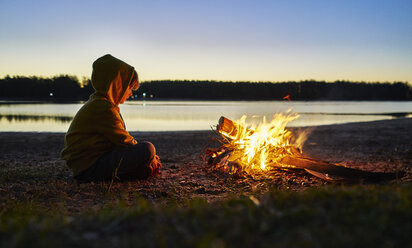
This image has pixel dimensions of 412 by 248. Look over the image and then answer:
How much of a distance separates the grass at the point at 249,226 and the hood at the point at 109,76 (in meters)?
2.91

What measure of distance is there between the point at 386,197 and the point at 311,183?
253cm

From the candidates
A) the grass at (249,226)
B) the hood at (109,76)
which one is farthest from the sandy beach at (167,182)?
the grass at (249,226)

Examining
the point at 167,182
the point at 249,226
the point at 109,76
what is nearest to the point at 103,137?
the point at 109,76

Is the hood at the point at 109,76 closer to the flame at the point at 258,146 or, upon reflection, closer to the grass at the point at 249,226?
the flame at the point at 258,146

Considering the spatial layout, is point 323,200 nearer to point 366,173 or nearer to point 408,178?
point 366,173

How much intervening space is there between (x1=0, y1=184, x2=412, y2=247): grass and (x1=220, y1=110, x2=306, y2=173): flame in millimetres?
3041

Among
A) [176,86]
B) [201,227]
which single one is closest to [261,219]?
[201,227]

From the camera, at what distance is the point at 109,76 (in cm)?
492

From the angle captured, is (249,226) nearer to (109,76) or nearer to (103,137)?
(103,137)

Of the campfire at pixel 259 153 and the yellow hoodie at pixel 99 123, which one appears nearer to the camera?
the yellow hoodie at pixel 99 123

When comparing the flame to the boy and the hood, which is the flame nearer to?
the boy

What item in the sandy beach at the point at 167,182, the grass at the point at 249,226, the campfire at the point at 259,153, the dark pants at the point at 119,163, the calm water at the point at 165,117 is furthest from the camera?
the calm water at the point at 165,117

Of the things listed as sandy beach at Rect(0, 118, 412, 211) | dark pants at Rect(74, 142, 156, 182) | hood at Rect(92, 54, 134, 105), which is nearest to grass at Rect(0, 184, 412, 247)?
sandy beach at Rect(0, 118, 412, 211)

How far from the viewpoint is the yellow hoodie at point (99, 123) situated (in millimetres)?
4742
